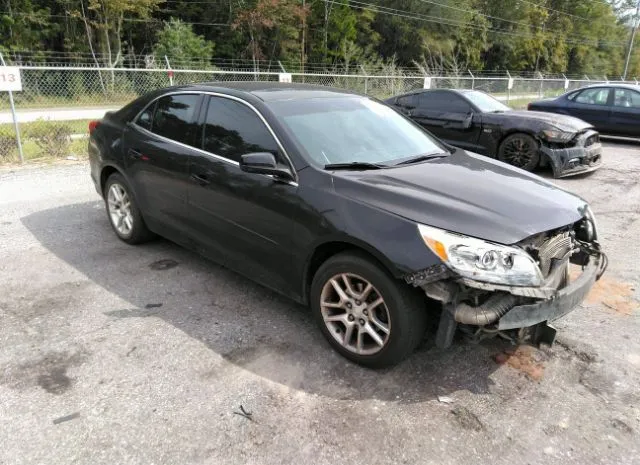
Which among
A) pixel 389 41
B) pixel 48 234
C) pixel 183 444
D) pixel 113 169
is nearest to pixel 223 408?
pixel 183 444

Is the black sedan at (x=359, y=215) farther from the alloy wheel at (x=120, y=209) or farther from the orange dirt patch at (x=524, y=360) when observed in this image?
the alloy wheel at (x=120, y=209)

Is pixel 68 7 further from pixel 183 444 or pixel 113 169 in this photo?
pixel 183 444

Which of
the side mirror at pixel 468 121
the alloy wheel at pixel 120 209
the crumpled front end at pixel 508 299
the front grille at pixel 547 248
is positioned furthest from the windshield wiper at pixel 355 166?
the side mirror at pixel 468 121

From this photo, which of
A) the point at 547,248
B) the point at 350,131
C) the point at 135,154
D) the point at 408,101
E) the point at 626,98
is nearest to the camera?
the point at 547,248

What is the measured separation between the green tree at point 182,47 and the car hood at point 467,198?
26023 millimetres

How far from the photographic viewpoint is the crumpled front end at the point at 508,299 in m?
2.70

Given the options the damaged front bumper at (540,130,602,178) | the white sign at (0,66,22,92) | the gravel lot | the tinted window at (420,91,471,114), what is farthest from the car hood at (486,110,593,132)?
the white sign at (0,66,22,92)

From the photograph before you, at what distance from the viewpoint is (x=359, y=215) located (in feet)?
9.83

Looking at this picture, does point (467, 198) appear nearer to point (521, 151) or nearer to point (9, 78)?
point (521, 151)

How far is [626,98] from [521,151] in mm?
5569

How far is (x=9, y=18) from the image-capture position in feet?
85.2

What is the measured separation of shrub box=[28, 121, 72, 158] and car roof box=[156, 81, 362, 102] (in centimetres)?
668

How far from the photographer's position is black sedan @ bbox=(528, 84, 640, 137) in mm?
12336

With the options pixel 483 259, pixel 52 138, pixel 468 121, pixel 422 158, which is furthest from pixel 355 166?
pixel 52 138
